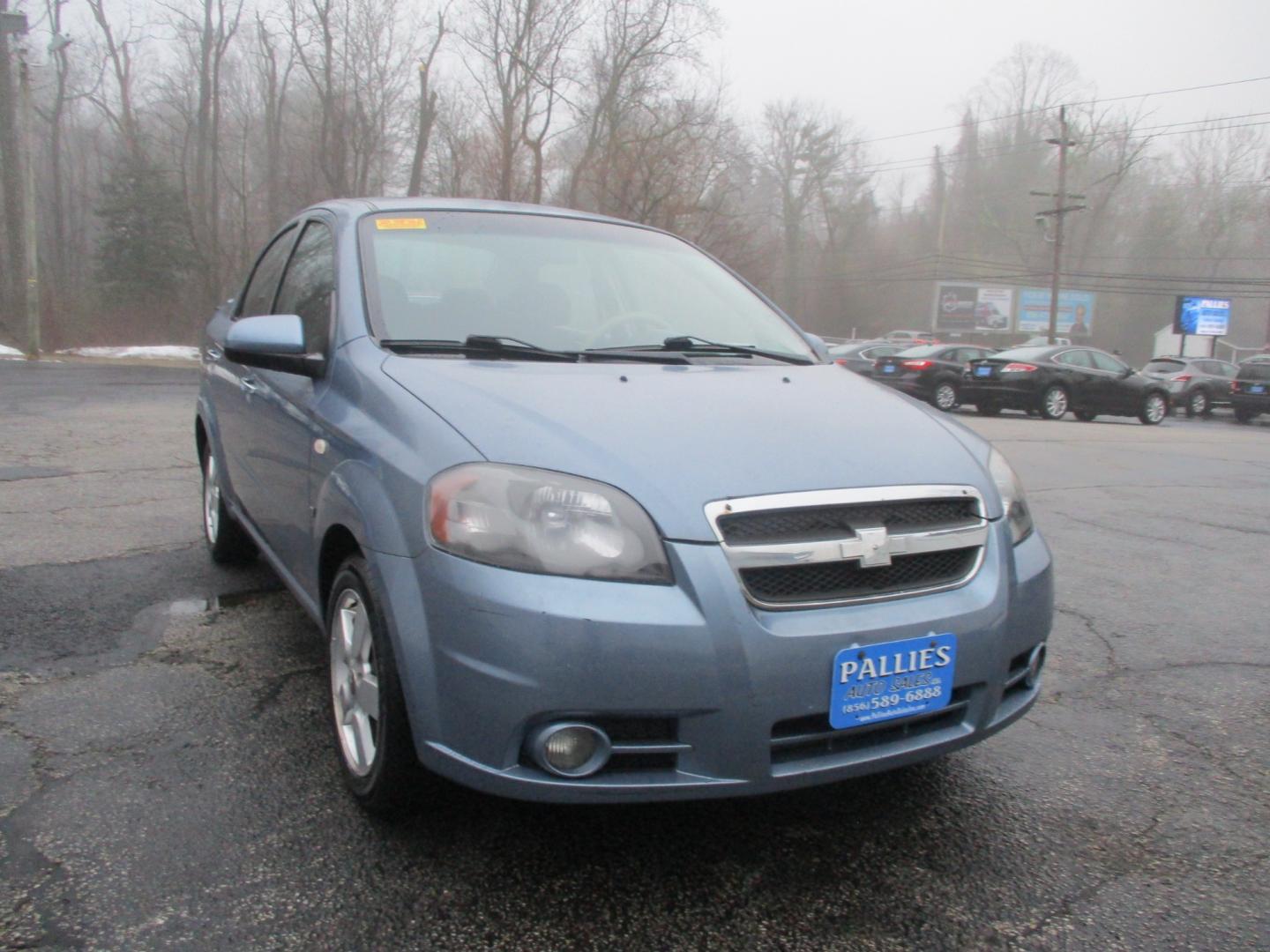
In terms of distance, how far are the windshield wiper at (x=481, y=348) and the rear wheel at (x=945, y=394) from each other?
62.3 feet

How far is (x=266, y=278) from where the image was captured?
445 centimetres

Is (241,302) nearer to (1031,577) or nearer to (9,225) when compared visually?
(1031,577)

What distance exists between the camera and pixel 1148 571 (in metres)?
5.41

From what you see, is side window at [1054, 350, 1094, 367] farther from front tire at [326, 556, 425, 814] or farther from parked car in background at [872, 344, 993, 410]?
front tire at [326, 556, 425, 814]

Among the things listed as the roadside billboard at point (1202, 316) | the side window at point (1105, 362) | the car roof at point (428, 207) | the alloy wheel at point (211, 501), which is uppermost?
the roadside billboard at point (1202, 316)

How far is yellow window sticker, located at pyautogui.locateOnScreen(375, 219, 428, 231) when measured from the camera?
3.38 m

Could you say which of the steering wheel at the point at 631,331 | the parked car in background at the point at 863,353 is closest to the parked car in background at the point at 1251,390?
the parked car in background at the point at 863,353

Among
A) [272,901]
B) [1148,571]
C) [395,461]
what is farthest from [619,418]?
[1148,571]

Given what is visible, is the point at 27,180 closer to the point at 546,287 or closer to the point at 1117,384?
the point at 546,287

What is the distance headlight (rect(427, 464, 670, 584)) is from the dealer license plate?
431 mm

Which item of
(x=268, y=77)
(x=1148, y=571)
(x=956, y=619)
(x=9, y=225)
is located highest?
(x=268, y=77)

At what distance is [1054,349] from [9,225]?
25.7 metres

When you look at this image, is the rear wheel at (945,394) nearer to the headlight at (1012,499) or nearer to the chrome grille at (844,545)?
the headlight at (1012,499)

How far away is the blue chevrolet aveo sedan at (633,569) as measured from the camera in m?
2.04
